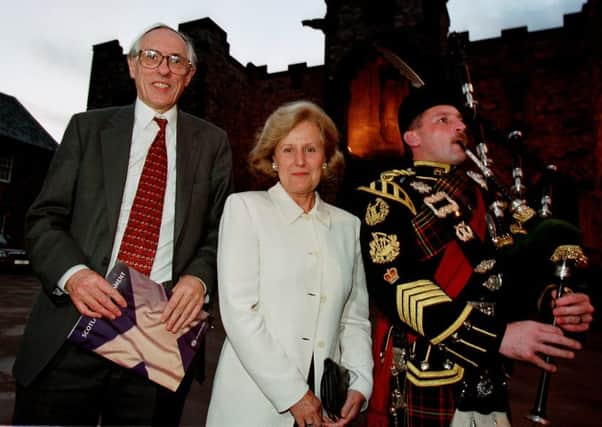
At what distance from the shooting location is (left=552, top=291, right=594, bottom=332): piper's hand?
1354 mm

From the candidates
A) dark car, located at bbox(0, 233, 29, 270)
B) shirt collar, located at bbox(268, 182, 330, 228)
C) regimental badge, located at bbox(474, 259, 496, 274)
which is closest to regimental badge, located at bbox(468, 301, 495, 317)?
regimental badge, located at bbox(474, 259, 496, 274)

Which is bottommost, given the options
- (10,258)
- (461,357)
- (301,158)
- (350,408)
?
(10,258)

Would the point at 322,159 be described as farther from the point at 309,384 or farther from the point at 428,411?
the point at 428,411

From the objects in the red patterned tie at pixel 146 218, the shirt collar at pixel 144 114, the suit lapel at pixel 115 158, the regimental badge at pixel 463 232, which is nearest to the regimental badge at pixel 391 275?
the regimental badge at pixel 463 232

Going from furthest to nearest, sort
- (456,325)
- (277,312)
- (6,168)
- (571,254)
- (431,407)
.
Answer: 1. (6,168)
2. (277,312)
3. (431,407)
4. (456,325)
5. (571,254)

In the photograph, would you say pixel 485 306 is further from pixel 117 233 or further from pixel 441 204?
pixel 117 233

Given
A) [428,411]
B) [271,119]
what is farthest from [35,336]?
[428,411]

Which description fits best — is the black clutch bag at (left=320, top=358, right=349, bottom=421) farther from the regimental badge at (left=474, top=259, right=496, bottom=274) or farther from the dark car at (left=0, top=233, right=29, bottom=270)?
the dark car at (left=0, top=233, right=29, bottom=270)

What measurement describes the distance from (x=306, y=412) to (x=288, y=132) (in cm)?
125

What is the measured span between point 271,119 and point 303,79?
44.2ft

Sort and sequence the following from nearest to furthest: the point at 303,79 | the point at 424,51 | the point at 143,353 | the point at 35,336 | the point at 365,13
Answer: the point at 143,353
the point at 35,336
the point at 424,51
the point at 365,13
the point at 303,79

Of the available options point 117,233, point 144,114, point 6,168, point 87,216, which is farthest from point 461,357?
point 6,168

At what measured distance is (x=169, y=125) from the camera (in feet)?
6.51

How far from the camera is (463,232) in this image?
1.66 metres
